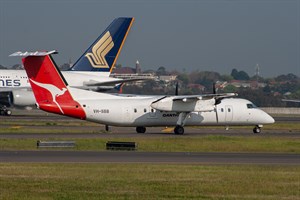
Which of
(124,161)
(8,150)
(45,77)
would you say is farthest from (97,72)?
(124,161)

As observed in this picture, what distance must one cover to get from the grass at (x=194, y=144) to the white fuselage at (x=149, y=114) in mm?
3737

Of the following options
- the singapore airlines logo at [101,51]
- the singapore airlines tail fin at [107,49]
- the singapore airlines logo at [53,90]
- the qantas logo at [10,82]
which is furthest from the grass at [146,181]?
the qantas logo at [10,82]

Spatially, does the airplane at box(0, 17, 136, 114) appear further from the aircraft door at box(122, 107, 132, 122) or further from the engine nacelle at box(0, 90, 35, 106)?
the aircraft door at box(122, 107, 132, 122)

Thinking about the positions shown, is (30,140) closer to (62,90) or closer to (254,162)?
(62,90)

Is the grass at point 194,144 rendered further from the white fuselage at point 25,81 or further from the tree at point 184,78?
the tree at point 184,78

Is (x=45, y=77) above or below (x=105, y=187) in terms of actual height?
above

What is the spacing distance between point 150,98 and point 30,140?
489 inches

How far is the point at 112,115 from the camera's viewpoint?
49.2 m

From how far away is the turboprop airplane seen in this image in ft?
153

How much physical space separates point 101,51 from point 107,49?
0.67 metres

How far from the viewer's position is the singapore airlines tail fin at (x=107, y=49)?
242ft

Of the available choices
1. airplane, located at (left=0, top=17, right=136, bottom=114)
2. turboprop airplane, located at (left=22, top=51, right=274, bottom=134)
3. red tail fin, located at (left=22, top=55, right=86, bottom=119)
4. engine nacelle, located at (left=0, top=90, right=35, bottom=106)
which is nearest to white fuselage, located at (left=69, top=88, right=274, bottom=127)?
turboprop airplane, located at (left=22, top=51, right=274, bottom=134)

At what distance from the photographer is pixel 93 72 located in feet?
247

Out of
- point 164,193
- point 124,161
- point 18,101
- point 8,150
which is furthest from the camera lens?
point 18,101
